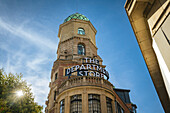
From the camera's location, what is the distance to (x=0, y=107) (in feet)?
41.6

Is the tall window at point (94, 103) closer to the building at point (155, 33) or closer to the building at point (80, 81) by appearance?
the building at point (80, 81)

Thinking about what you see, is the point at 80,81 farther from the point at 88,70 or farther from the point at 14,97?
the point at 14,97

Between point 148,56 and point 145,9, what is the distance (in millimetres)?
2981

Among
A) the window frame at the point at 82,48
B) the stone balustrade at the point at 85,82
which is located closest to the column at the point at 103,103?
the stone balustrade at the point at 85,82

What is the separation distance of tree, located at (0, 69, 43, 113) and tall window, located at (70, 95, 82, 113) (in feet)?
12.3

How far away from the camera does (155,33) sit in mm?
6531

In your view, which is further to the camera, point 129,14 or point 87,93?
point 87,93

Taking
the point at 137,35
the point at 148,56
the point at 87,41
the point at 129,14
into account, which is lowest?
the point at 148,56

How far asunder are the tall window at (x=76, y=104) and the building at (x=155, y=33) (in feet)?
34.7

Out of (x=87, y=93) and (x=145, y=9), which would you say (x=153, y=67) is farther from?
(x=87, y=93)

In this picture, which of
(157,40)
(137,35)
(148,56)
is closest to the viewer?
(157,40)

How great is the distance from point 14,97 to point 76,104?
23.5ft

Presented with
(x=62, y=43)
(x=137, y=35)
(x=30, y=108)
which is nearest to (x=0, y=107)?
(x=30, y=108)

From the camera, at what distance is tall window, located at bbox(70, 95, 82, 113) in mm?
17980
